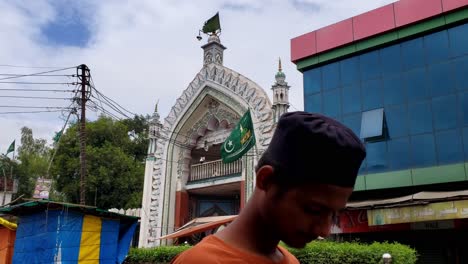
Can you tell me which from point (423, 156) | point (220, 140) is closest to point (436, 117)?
point (423, 156)

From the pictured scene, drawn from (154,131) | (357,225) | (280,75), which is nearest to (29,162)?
(154,131)

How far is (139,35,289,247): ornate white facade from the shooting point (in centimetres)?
1661

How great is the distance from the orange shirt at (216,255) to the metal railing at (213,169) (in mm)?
14743

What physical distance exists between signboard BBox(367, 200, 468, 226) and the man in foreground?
33.6ft

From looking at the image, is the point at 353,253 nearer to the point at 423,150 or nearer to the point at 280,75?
the point at 423,150

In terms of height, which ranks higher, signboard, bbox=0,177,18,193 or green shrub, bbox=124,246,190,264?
signboard, bbox=0,177,18,193

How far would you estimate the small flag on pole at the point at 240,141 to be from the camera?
12992mm

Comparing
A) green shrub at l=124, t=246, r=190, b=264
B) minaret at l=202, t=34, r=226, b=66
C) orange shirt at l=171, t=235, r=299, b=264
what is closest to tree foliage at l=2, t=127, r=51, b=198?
minaret at l=202, t=34, r=226, b=66

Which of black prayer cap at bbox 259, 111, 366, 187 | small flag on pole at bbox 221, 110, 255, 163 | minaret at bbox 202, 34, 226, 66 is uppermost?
minaret at bbox 202, 34, 226, 66

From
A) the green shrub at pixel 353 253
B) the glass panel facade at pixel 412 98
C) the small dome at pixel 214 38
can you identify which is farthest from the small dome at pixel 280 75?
the green shrub at pixel 353 253

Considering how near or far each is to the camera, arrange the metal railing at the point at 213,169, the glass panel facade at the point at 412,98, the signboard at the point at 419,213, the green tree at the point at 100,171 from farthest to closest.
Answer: the green tree at the point at 100,171, the metal railing at the point at 213,169, the glass panel facade at the point at 412,98, the signboard at the point at 419,213

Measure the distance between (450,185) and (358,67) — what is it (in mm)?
4510

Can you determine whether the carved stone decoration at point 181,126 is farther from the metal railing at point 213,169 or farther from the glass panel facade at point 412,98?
the glass panel facade at point 412,98

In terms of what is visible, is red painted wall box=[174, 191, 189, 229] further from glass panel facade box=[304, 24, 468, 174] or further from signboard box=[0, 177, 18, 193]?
signboard box=[0, 177, 18, 193]
